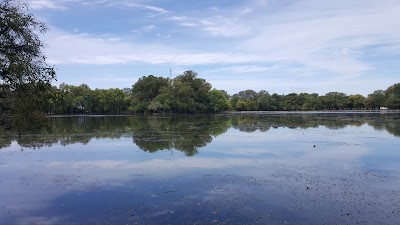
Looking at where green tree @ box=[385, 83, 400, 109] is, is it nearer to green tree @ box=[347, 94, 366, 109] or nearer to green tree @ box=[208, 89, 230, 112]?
green tree @ box=[347, 94, 366, 109]

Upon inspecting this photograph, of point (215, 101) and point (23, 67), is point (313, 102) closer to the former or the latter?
point (215, 101)

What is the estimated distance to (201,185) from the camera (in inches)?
465

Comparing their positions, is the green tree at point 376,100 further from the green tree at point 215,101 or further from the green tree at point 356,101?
the green tree at point 215,101

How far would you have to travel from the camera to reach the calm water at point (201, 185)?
8.89 m

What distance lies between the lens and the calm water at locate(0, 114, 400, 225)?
889cm

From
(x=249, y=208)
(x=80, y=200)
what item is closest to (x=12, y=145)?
(x=80, y=200)

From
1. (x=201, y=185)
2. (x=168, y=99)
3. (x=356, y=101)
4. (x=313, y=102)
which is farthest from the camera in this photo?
(x=313, y=102)

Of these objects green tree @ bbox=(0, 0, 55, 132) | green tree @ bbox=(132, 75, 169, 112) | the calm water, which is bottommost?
the calm water

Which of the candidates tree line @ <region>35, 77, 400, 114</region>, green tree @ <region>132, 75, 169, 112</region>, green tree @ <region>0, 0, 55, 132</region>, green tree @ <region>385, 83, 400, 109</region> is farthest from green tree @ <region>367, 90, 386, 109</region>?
green tree @ <region>0, 0, 55, 132</region>

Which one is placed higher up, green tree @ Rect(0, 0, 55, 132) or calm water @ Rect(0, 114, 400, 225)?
green tree @ Rect(0, 0, 55, 132)

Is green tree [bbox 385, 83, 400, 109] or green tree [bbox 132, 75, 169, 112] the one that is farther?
green tree [bbox 385, 83, 400, 109]

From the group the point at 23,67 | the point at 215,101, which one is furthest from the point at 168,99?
the point at 23,67

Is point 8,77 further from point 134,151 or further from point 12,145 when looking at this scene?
point 12,145

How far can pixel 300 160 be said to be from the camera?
1664 cm
